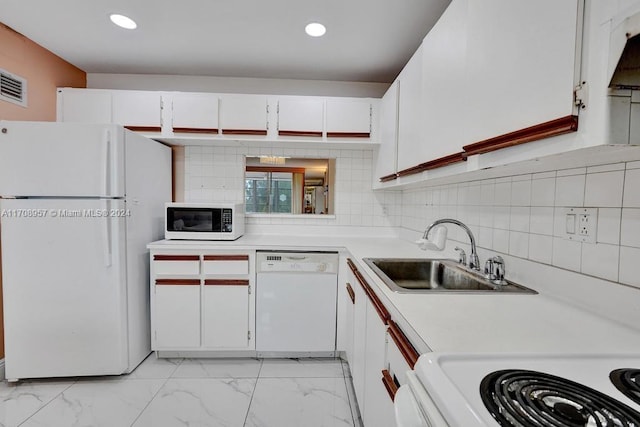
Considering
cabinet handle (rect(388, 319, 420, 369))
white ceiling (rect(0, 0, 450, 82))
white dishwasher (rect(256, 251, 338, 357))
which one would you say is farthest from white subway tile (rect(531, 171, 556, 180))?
white dishwasher (rect(256, 251, 338, 357))

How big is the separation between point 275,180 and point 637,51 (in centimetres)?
257

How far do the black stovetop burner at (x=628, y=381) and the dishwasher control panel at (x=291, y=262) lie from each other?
177 centimetres

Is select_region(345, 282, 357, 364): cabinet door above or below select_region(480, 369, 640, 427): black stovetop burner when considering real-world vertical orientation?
below

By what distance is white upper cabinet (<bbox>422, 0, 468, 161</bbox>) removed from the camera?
1.15 metres

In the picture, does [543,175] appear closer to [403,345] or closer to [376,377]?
[403,345]

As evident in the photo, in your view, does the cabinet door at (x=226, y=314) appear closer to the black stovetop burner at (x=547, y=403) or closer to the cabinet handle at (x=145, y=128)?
the cabinet handle at (x=145, y=128)

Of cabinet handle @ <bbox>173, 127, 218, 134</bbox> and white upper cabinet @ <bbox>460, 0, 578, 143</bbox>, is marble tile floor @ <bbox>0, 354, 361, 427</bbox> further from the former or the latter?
cabinet handle @ <bbox>173, 127, 218, 134</bbox>

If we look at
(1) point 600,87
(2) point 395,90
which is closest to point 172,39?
(2) point 395,90

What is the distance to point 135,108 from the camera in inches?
95.7

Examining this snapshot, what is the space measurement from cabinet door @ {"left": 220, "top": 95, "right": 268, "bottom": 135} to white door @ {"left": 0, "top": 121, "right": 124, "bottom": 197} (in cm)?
80

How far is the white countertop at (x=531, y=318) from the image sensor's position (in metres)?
0.72

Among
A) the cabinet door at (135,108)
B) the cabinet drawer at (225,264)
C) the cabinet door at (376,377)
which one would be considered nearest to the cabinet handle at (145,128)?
the cabinet door at (135,108)

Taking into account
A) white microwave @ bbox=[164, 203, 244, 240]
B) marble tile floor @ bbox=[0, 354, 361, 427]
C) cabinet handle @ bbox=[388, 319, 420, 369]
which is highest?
white microwave @ bbox=[164, 203, 244, 240]

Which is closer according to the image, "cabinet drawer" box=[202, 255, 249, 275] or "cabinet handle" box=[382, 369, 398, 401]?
"cabinet handle" box=[382, 369, 398, 401]
